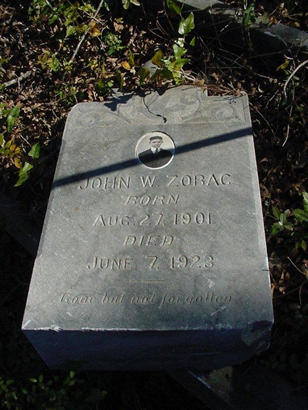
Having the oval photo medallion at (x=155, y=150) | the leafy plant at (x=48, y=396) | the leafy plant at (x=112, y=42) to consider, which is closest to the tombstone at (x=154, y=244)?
the oval photo medallion at (x=155, y=150)

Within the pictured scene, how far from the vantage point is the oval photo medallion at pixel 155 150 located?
2.61m

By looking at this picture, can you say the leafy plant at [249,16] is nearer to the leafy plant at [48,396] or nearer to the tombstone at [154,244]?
the tombstone at [154,244]

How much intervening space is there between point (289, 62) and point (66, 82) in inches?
65.9

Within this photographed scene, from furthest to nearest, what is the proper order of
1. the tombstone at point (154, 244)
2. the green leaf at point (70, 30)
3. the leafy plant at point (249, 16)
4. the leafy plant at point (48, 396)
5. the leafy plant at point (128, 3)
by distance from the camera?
the green leaf at point (70, 30) < the leafy plant at point (128, 3) < the leafy plant at point (249, 16) < the leafy plant at point (48, 396) < the tombstone at point (154, 244)

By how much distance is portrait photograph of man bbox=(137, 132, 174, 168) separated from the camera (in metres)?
2.60

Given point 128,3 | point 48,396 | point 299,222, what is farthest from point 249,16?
point 48,396

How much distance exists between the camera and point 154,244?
2348mm

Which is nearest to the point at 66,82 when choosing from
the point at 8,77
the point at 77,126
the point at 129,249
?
the point at 8,77

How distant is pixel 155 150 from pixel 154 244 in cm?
56

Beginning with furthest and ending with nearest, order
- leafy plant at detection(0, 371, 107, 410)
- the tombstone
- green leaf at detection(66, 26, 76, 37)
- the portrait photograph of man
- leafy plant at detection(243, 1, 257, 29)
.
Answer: green leaf at detection(66, 26, 76, 37), leafy plant at detection(243, 1, 257, 29), the portrait photograph of man, leafy plant at detection(0, 371, 107, 410), the tombstone

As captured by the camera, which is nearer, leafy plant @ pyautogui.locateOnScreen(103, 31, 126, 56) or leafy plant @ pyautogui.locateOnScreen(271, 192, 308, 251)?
leafy plant @ pyautogui.locateOnScreen(271, 192, 308, 251)

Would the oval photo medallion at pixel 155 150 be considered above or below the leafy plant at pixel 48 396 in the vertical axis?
above

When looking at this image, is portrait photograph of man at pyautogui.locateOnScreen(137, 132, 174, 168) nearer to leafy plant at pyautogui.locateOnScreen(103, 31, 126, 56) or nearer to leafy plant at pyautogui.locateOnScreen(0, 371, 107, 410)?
leafy plant at pyautogui.locateOnScreen(0, 371, 107, 410)

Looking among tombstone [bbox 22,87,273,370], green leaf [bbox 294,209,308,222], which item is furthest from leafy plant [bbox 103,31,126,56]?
green leaf [bbox 294,209,308,222]
